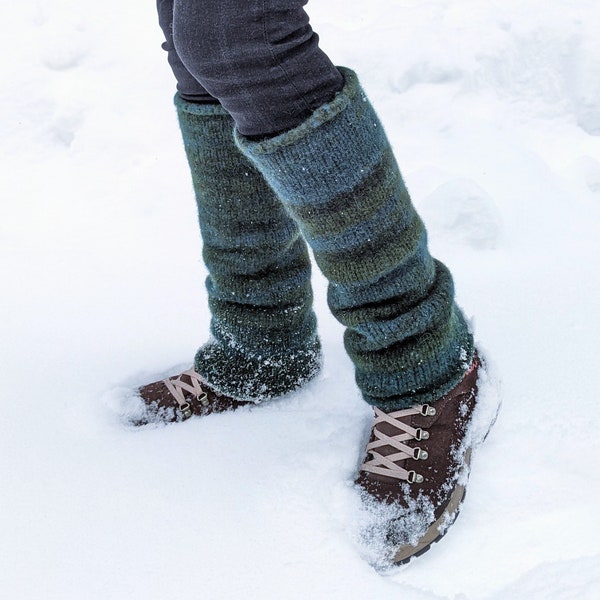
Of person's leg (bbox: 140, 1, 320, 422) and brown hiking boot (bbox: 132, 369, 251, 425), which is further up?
person's leg (bbox: 140, 1, 320, 422)

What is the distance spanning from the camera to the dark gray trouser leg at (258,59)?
70 centimetres

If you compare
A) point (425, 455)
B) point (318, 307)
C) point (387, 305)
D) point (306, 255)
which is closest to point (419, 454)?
point (425, 455)

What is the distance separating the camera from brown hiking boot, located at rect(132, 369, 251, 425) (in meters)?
1.12

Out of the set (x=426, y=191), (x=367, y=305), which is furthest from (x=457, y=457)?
(x=426, y=191)

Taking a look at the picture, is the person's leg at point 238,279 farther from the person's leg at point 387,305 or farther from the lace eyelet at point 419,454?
the lace eyelet at point 419,454

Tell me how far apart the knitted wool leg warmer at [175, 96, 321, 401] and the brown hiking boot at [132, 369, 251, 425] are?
20 millimetres

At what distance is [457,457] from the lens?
3.16 feet

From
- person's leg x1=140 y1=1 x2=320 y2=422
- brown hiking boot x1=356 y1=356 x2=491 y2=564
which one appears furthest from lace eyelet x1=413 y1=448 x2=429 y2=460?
person's leg x1=140 y1=1 x2=320 y2=422

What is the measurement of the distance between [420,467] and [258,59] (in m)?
0.59

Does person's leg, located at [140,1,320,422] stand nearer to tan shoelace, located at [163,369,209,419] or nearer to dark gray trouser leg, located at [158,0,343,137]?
tan shoelace, located at [163,369,209,419]

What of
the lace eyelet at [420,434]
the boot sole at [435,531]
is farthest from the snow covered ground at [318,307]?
the lace eyelet at [420,434]

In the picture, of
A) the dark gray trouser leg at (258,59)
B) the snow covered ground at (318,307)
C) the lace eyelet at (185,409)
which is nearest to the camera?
the dark gray trouser leg at (258,59)

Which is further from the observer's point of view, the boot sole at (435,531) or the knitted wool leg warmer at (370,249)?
the boot sole at (435,531)

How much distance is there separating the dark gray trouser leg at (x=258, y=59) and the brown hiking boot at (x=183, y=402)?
1.67 feet
